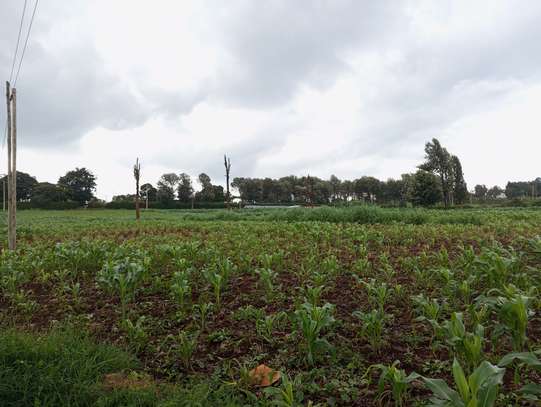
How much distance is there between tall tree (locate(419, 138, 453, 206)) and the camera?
5034cm

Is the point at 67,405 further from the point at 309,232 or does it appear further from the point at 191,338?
the point at 309,232

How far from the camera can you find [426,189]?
47.2m

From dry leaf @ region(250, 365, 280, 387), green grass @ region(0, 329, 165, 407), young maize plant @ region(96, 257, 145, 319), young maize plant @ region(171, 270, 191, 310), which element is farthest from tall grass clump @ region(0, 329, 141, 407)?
dry leaf @ region(250, 365, 280, 387)

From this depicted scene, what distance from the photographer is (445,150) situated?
5119cm

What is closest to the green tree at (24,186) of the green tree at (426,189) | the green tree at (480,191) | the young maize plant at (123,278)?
the green tree at (426,189)

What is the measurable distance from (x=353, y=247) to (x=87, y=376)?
5.37 meters

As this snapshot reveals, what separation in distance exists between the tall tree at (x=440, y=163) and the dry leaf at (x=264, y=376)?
53.9m

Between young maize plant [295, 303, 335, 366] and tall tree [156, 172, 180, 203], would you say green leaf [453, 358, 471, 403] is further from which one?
tall tree [156, 172, 180, 203]

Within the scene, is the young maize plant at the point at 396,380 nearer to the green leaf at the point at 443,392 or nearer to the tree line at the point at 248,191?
the green leaf at the point at 443,392

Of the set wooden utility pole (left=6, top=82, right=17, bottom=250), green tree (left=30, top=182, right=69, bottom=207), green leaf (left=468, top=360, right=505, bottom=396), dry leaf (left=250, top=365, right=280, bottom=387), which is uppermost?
green tree (left=30, top=182, right=69, bottom=207)

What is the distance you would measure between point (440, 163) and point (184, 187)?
67654 mm

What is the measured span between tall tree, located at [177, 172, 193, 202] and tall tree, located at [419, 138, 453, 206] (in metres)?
60.1

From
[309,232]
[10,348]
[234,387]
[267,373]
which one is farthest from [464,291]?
[309,232]

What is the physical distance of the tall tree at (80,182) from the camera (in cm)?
8712
